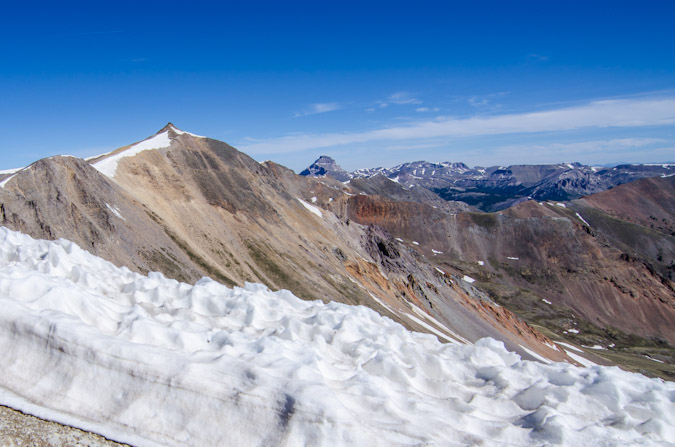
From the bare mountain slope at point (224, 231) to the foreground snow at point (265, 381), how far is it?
25374mm

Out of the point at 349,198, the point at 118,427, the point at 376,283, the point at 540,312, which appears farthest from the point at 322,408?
the point at 349,198

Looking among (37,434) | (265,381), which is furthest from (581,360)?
(37,434)

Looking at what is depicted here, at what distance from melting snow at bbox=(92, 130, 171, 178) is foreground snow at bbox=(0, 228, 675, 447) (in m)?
43.5

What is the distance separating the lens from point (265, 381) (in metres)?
9.91

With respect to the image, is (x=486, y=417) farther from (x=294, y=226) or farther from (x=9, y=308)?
(x=294, y=226)

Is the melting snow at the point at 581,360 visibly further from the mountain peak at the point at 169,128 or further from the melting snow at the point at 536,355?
the mountain peak at the point at 169,128

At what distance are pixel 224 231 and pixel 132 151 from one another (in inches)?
747

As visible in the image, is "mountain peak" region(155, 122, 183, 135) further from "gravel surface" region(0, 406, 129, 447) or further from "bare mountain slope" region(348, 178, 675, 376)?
"bare mountain slope" region(348, 178, 675, 376)

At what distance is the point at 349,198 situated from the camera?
18275 cm

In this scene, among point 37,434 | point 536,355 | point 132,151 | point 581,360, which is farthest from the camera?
point 581,360

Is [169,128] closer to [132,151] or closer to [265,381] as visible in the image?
[132,151]

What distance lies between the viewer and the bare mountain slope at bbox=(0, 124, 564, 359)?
3941 cm

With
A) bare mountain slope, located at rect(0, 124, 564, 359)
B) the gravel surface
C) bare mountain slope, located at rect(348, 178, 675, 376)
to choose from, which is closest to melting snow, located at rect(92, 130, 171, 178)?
bare mountain slope, located at rect(0, 124, 564, 359)

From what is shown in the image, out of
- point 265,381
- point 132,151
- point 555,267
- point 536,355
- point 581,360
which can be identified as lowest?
point 581,360
